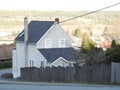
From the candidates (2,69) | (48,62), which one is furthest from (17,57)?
(2,69)

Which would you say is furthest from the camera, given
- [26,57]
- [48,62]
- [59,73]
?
[26,57]

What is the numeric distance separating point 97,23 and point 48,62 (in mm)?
109223

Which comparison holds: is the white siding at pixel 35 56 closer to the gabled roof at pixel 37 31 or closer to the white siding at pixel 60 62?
the gabled roof at pixel 37 31

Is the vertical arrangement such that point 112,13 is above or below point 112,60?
above

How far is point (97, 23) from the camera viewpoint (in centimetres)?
16150

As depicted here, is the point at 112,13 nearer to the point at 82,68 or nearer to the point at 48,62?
the point at 48,62

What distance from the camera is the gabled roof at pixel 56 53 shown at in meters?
53.7

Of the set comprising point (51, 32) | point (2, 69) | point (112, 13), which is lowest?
point (2, 69)

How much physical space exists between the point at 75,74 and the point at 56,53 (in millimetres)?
16088

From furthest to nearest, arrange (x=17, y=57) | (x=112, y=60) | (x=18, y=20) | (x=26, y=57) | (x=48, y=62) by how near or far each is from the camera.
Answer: (x=18, y=20) → (x=17, y=57) → (x=26, y=57) → (x=48, y=62) → (x=112, y=60)

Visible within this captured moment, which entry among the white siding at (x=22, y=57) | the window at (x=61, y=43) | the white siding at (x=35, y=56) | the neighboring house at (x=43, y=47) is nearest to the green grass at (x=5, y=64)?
the white siding at (x=22, y=57)

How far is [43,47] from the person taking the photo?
2259 inches

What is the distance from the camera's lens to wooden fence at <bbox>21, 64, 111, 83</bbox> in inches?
1439

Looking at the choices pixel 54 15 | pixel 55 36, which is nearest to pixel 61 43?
pixel 55 36
